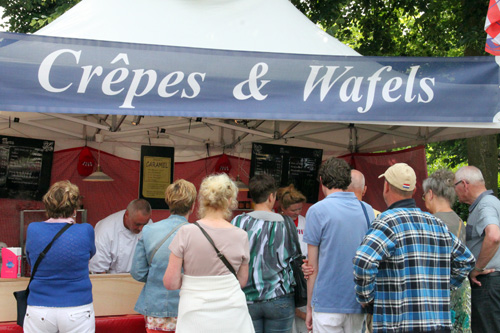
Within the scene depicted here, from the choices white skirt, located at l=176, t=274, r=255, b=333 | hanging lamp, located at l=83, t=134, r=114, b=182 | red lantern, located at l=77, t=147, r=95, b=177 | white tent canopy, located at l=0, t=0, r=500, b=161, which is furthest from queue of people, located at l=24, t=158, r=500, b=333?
red lantern, located at l=77, t=147, r=95, b=177

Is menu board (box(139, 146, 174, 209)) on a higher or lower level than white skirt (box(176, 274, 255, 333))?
higher

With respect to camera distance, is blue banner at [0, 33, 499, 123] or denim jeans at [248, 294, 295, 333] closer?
denim jeans at [248, 294, 295, 333]

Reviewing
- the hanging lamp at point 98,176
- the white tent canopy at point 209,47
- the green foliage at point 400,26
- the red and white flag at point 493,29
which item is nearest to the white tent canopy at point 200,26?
the white tent canopy at point 209,47

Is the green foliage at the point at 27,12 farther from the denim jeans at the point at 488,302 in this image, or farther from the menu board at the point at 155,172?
the denim jeans at the point at 488,302

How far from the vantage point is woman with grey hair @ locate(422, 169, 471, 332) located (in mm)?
3441

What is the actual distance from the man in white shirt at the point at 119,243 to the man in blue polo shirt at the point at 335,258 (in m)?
1.98

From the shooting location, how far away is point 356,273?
2652 mm

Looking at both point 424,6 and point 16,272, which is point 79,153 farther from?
point 424,6

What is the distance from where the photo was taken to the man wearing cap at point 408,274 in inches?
105

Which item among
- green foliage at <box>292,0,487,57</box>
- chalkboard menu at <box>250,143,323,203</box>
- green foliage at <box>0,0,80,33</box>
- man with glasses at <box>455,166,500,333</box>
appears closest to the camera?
man with glasses at <box>455,166,500,333</box>

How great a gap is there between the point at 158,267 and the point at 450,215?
197 centimetres

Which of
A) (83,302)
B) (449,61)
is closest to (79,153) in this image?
(83,302)

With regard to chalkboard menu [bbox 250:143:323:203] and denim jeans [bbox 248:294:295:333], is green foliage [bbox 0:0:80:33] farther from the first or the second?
denim jeans [bbox 248:294:295:333]

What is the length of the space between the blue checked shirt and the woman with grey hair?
0.77 m
